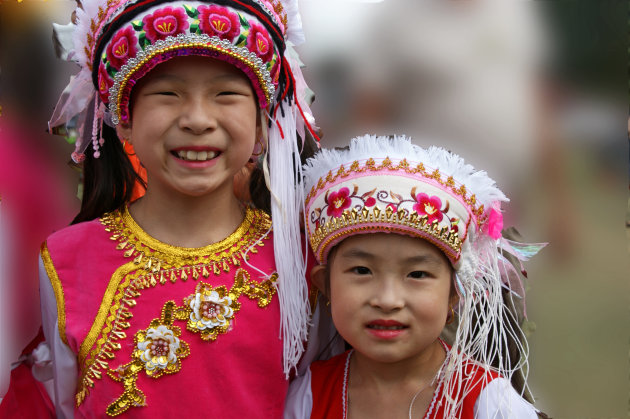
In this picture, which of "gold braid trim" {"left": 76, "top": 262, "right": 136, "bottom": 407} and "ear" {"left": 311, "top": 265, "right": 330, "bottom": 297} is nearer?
"gold braid trim" {"left": 76, "top": 262, "right": 136, "bottom": 407}

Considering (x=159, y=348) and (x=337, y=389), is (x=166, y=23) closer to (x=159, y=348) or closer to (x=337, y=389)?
(x=159, y=348)

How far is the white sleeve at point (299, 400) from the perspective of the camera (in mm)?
1896

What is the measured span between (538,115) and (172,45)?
87.0 inches

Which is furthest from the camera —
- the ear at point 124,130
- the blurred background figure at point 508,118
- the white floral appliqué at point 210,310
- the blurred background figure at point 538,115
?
the blurred background figure at point 538,115

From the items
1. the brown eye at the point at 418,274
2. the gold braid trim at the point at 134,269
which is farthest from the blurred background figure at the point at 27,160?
the brown eye at the point at 418,274

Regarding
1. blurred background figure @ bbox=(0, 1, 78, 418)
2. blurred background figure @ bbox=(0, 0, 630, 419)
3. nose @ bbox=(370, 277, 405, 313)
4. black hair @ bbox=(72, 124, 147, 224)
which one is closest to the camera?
nose @ bbox=(370, 277, 405, 313)

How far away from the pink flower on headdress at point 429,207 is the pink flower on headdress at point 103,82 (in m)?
0.96

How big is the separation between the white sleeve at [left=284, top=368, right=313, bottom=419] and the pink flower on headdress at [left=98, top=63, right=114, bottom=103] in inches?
42.4

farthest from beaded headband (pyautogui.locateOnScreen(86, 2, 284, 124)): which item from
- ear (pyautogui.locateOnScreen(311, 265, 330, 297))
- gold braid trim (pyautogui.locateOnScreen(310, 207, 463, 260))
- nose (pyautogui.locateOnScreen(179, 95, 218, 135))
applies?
ear (pyautogui.locateOnScreen(311, 265, 330, 297))

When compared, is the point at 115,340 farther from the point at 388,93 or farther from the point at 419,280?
the point at 388,93

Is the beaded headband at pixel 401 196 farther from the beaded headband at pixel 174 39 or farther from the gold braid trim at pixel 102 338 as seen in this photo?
the gold braid trim at pixel 102 338

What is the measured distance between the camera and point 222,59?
5.70 feet

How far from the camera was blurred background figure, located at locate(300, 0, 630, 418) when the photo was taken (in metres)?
2.94

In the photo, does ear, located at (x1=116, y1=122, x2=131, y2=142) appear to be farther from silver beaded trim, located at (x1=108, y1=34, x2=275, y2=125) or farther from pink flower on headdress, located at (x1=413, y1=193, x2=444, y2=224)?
pink flower on headdress, located at (x1=413, y1=193, x2=444, y2=224)
